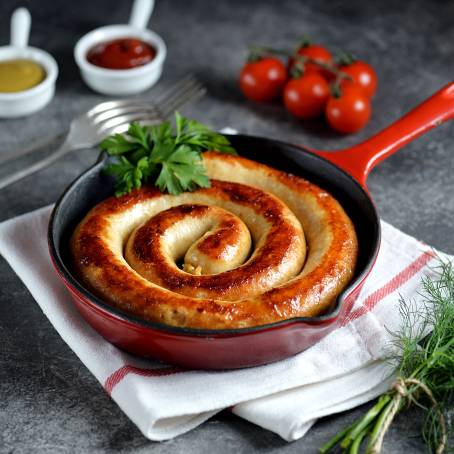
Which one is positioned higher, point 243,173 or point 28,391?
point 243,173

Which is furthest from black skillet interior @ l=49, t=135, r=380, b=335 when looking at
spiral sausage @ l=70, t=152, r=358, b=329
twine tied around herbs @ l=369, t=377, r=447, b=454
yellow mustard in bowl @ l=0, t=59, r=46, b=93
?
yellow mustard in bowl @ l=0, t=59, r=46, b=93

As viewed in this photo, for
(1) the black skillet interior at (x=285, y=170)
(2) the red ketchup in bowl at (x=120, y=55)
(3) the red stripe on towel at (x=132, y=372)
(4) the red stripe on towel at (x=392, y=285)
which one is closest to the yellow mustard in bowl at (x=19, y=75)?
(2) the red ketchup in bowl at (x=120, y=55)

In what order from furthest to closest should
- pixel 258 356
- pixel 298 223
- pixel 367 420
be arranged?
pixel 298 223, pixel 258 356, pixel 367 420

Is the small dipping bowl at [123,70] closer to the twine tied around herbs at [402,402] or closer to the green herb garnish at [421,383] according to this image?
the green herb garnish at [421,383]

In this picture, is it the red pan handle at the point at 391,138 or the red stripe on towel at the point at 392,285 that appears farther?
the red pan handle at the point at 391,138

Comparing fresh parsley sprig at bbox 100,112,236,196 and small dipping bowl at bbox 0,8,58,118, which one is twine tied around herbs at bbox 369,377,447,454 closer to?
fresh parsley sprig at bbox 100,112,236,196

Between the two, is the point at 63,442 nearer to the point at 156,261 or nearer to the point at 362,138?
the point at 156,261

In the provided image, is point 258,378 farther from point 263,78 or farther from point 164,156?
point 263,78

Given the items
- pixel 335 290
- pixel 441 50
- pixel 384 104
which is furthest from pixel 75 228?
pixel 441 50
